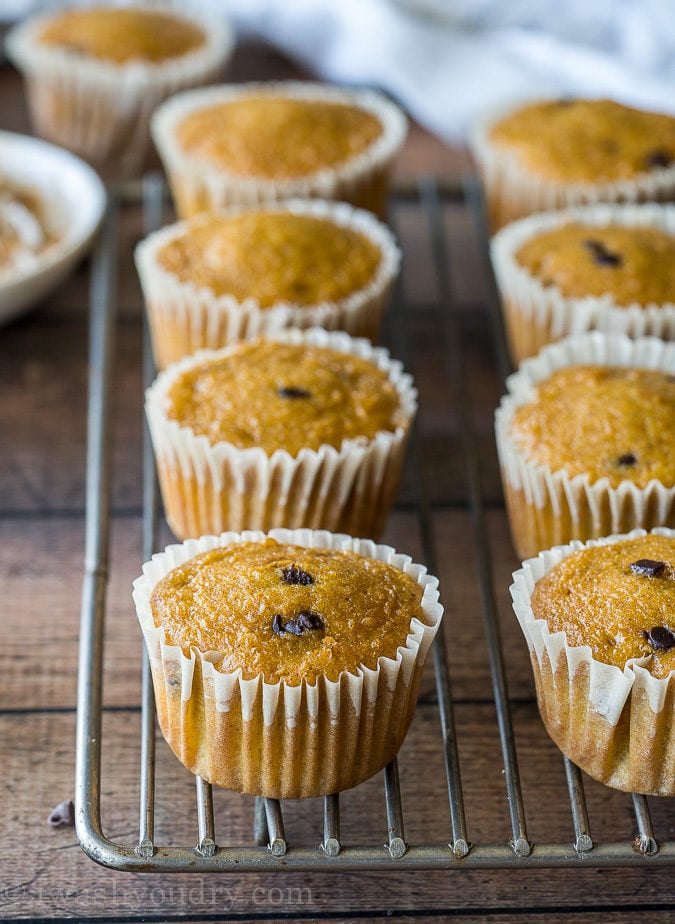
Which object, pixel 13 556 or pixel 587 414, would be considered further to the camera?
pixel 13 556

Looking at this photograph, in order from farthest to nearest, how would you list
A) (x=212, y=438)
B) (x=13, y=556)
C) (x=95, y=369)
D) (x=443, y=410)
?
(x=443, y=410)
(x=95, y=369)
(x=13, y=556)
(x=212, y=438)

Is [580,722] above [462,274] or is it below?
above

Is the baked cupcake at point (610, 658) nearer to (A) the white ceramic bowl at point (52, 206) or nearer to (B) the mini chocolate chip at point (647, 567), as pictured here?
(B) the mini chocolate chip at point (647, 567)

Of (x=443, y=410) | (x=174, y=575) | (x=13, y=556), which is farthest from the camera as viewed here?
(x=443, y=410)

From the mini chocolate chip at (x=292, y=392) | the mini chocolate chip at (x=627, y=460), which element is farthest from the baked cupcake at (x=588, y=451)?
the mini chocolate chip at (x=292, y=392)

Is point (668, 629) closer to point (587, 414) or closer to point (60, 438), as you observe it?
point (587, 414)

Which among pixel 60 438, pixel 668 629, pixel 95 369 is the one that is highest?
pixel 668 629

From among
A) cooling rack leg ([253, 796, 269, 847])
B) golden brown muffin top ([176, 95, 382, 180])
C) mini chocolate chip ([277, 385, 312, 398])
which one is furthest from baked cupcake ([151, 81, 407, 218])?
cooling rack leg ([253, 796, 269, 847])

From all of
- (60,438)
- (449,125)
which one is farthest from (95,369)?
(449,125)
